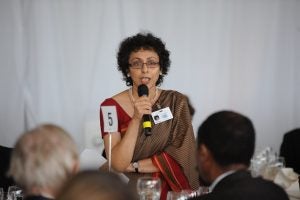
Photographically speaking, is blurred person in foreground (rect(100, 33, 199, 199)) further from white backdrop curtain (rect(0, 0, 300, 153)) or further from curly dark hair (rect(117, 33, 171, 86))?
white backdrop curtain (rect(0, 0, 300, 153))

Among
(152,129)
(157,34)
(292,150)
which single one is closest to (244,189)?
(152,129)

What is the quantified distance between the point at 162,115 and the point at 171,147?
0.76ft

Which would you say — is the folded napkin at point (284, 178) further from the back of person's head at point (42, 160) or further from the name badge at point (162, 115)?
the back of person's head at point (42, 160)

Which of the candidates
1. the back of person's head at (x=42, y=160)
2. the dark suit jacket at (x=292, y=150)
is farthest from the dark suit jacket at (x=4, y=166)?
the dark suit jacket at (x=292, y=150)

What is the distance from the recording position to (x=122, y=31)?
4.68 metres

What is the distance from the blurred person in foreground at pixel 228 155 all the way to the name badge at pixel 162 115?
1157 mm

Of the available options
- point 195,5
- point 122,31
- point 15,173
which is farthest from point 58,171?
point 195,5

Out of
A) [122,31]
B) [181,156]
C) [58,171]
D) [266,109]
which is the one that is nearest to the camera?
[58,171]

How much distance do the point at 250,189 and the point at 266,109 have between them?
3.41 metres

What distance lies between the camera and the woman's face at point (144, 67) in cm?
304

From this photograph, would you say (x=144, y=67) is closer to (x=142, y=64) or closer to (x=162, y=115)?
(x=142, y=64)

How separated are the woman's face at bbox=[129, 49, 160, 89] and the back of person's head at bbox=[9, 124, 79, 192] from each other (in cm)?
135

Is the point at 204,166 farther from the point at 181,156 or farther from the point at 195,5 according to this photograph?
the point at 195,5

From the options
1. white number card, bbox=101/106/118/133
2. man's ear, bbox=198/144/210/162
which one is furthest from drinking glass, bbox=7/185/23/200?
man's ear, bbox=198/144/210/162
